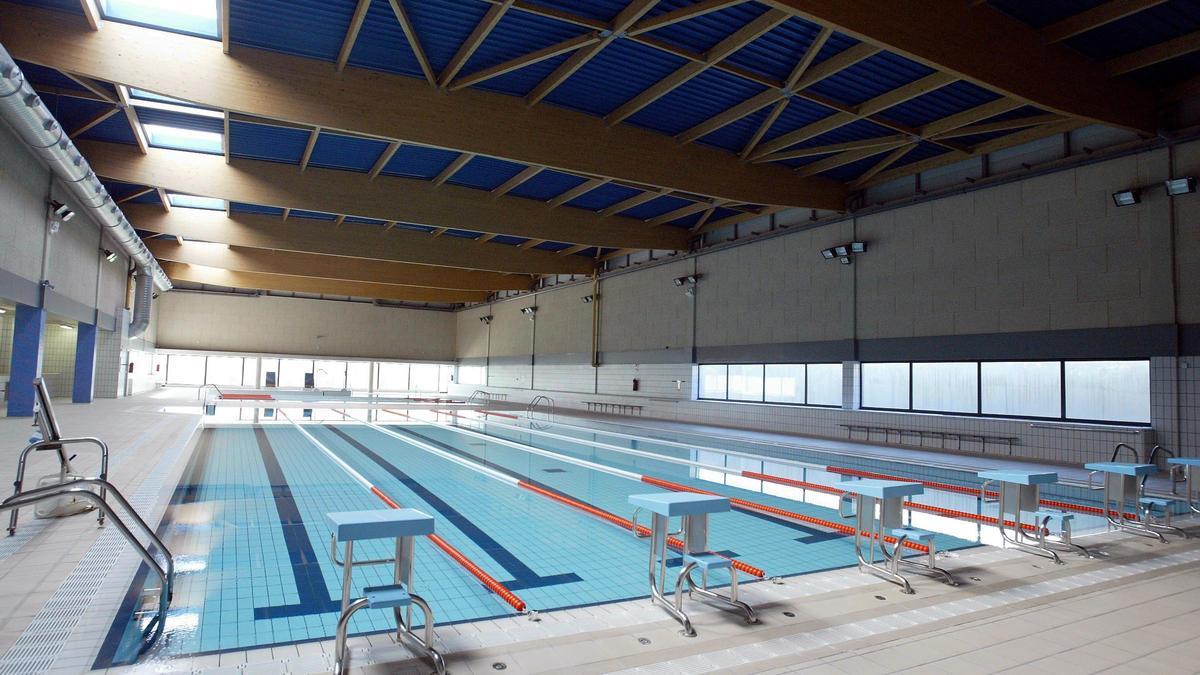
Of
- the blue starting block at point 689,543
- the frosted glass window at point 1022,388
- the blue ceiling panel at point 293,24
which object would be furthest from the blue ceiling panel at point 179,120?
the frosted glass window at point 1022,388

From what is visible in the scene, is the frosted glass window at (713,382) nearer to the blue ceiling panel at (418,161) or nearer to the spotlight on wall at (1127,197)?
the blue ceiling panel at (418,161)

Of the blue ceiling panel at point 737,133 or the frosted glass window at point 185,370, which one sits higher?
the blue ceiling panel at point 737,133

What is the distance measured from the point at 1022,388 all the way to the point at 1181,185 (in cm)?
391

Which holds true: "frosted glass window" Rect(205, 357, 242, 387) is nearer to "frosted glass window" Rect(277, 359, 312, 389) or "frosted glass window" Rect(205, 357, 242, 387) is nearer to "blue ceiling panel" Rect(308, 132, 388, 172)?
"frosted glass window" Rect(277, 359, 312, 389)

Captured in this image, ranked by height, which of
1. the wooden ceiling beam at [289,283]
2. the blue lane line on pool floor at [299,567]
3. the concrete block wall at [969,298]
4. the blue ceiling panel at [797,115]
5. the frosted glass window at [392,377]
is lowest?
the blue lane line on pool floor at [299,567]

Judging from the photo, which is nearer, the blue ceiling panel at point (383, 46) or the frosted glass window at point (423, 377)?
the blue ceiling panel at point (383, 46)

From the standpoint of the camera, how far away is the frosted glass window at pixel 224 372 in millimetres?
33156

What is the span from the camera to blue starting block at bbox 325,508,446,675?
112 inches

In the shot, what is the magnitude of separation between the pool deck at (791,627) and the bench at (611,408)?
15.8 meters

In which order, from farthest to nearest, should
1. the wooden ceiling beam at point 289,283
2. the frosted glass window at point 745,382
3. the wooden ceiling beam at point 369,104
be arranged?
1. the wooden ceiling beam at point 289,283
2. the frosted glass window at point 745,382
3. the wooden ceiling beam at point 369,104

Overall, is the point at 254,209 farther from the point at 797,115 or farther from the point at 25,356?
the point at 797,115

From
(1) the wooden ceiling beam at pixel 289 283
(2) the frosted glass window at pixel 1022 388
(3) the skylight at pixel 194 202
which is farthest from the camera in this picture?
(1) the wooden ceiling beam at pixel 289 283

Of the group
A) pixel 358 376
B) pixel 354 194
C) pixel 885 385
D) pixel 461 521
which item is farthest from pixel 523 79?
pixel 358 376

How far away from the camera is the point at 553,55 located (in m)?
8.85
